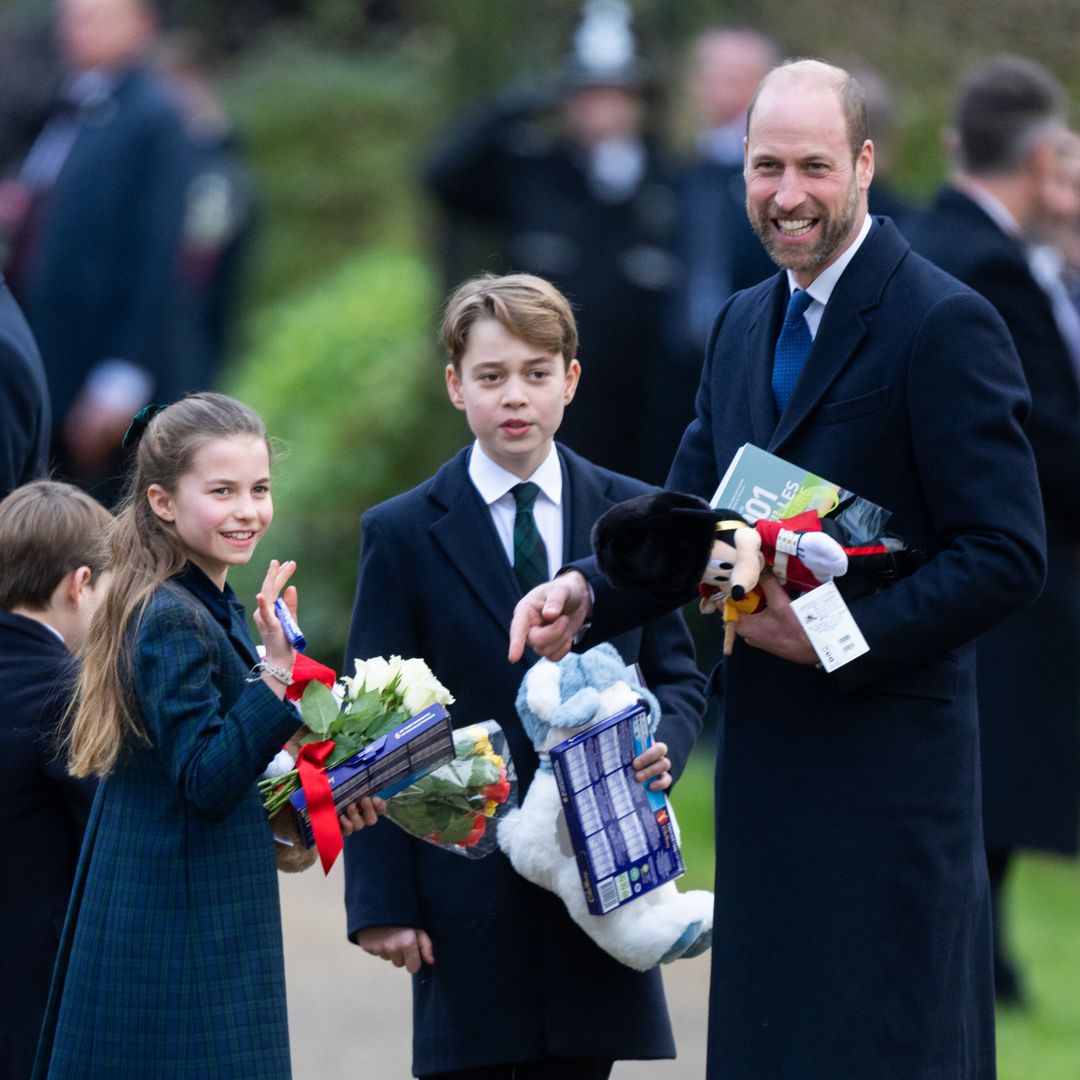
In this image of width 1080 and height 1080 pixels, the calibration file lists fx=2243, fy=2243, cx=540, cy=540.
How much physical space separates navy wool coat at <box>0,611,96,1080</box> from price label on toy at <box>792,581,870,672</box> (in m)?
1.44

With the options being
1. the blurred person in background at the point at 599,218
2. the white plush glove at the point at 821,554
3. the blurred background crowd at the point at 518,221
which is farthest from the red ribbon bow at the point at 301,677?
the blurred person in background at the point at 599,218

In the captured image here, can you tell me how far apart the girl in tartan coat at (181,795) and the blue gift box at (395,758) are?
2.9 inches

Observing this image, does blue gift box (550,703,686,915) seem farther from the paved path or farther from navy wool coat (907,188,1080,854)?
navy wool coat (907,188,1080,854)

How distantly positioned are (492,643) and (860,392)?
859 millimetres

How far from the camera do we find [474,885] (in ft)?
13.3

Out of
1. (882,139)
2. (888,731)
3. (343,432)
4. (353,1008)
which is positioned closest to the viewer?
(888,731)

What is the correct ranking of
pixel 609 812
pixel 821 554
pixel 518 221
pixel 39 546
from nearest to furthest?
pixel 821 554, pixel 609 812, pixel 39 546, pixel 518 221

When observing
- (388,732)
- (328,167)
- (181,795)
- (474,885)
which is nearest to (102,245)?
(474,885)

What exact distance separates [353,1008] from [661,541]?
3280 millimetres

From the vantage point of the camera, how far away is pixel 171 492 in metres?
3.81

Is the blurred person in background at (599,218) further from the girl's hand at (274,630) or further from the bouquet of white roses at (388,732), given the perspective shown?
the girl's hand at (274,630)

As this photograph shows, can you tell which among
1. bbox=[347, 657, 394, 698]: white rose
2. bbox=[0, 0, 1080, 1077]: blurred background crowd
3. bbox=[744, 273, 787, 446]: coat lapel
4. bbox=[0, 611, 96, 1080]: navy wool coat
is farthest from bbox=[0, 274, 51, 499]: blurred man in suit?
bbox=[0, 0, 1080, 1077]: blurred background crowd

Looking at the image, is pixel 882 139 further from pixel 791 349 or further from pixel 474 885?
pixel 474 885

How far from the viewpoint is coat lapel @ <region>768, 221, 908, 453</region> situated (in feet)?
12.0
